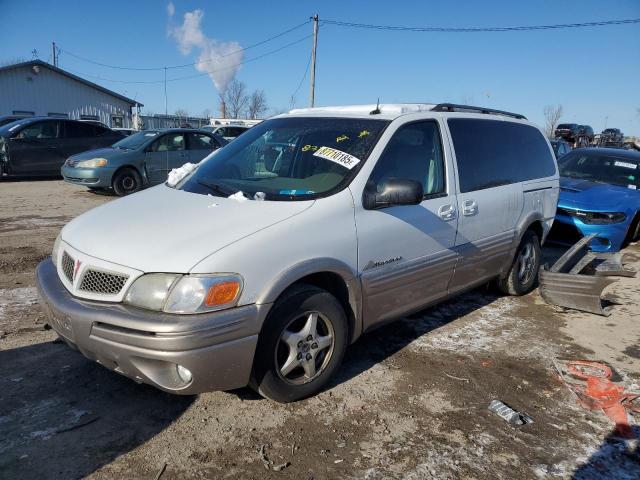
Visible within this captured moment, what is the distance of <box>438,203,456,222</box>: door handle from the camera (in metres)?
3.78

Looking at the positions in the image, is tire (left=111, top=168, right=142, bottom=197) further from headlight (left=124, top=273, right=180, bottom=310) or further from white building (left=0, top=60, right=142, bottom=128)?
white building (left=0, top=60, right=142, bottom=128)

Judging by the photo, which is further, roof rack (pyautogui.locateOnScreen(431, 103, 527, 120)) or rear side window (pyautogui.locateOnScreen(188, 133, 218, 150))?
rear side window (pyautogui.locateOnScreen(188, 133, 218, 150))

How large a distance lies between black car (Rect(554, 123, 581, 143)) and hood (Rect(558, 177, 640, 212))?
23.1 meters

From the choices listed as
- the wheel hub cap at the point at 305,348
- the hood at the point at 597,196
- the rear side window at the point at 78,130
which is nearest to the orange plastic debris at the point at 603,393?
the wheel hub cap at the point at 305,348

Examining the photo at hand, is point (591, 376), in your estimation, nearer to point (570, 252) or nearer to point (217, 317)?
point (570, 252)

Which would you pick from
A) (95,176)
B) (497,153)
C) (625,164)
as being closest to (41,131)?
(95,176)

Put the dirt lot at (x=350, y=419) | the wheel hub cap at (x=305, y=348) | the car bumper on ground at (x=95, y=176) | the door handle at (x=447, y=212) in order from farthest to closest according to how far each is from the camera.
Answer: the car bumper on ground at (x=95, y=176)
the door handle at (x=447, y=212)
the wheel hub cap at (x=305, y=348)
the dirt lot at (x=350, y=419)

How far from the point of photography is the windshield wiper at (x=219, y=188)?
3.36 metres

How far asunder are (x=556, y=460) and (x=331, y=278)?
1.60 metres

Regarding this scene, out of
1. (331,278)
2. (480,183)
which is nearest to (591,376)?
(480,183)

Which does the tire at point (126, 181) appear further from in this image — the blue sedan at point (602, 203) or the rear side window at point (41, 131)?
the blue sedan at point (602, 203)

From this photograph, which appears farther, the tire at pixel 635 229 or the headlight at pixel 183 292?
the tire at pixel 635 229

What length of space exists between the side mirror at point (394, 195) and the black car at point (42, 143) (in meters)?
12.8

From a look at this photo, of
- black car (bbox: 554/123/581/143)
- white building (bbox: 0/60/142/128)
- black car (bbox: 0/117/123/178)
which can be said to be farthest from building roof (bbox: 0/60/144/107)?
black car (bbox: 554/123/581/143)
